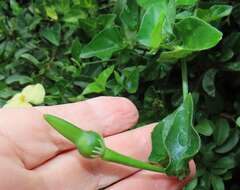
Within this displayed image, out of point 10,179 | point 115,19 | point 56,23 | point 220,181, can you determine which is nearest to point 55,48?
point 56,23

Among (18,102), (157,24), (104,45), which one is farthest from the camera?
(18,102)

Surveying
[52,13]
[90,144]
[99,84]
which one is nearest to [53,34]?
[52,13]

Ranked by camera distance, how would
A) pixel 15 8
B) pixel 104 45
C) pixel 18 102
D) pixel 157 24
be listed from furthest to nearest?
pixel 15 8 → pixel 18 102 → pixel 104 45 → pixel 157 24

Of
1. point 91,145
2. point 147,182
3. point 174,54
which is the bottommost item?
point 147,182

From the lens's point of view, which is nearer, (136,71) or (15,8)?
(136,71)

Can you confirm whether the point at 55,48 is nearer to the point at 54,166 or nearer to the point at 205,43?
the point at 54,166

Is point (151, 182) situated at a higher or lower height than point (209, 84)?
lower

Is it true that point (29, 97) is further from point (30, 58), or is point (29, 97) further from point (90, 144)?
point (90, 144)

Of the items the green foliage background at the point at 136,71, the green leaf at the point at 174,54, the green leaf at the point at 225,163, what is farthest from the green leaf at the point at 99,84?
the green leaf at the point at 225,163
